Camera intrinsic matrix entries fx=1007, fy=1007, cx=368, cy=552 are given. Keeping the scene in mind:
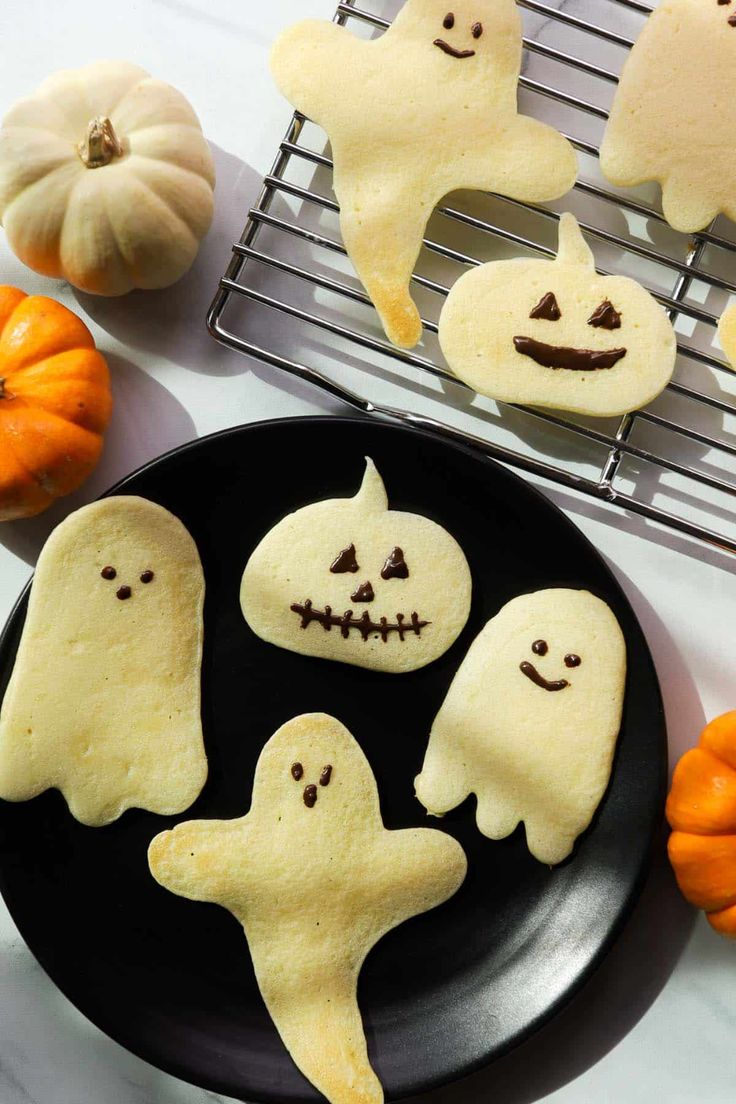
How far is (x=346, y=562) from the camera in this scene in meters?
1.27

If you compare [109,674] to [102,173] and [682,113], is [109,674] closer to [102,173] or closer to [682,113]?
[102,173]

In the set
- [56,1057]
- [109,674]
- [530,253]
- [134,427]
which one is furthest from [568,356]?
[56,1057]

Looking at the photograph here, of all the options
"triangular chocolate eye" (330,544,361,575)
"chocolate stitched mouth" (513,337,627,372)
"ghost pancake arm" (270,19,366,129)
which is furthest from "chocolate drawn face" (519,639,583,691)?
"ghost pancake arm" (270,19,366,129)

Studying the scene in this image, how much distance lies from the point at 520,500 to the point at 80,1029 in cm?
90

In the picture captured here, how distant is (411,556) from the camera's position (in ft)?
4.19

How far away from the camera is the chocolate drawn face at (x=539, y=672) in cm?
125

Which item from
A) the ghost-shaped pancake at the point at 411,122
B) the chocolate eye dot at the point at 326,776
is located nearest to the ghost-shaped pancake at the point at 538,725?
the chocolate eye dot at the point at 326,776

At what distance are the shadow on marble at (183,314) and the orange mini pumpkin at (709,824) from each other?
0.77m

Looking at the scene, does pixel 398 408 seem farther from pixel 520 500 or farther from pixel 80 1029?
pixel 80 1029

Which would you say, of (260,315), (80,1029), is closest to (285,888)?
(80,1029)

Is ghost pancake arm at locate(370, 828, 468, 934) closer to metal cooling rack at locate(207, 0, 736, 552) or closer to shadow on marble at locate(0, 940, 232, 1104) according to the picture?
shadow on marble at locate(0, 940, 232, 1104)

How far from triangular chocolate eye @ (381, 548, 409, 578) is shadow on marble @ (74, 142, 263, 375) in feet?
1.12

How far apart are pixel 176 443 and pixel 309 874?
0.59 meters

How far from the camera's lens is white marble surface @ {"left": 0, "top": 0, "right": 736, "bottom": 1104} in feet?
4.22
